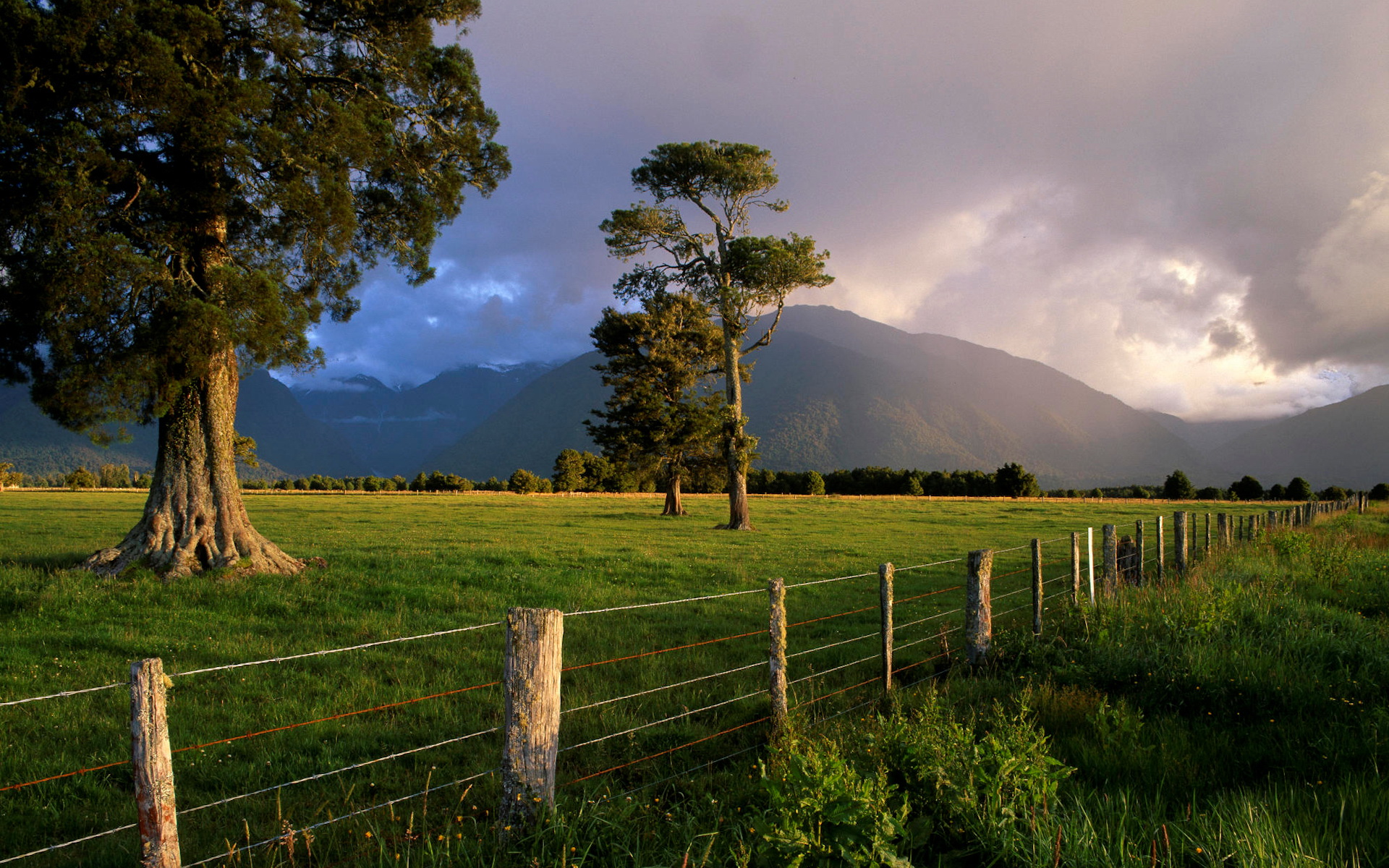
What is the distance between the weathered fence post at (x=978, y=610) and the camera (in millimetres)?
6891

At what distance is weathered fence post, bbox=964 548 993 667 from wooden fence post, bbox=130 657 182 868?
6431 millimetres

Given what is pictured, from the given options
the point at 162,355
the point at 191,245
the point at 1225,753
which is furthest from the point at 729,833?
the point at 191,245

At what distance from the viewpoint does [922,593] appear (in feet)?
41.3

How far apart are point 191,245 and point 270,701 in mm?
9823

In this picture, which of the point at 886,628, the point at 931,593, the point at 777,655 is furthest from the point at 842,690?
the point at 931,593

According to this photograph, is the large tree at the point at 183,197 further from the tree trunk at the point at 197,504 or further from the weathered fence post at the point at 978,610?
the weathered fence post at the point at 978,610

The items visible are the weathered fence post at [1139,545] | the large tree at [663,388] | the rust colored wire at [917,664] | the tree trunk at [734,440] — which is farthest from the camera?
the large tree at [663,388]

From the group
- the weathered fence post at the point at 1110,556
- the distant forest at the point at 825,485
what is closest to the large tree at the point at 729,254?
the weathered fence post at the point at 1110,556

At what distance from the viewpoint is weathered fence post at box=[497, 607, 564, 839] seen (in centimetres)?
360

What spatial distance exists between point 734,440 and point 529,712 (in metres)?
22.2

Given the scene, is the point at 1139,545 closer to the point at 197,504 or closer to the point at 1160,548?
the point at 1160,548

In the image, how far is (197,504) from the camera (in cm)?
1246

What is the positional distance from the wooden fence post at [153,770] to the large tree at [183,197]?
393 inches

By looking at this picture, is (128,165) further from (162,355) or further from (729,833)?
(729,833)
